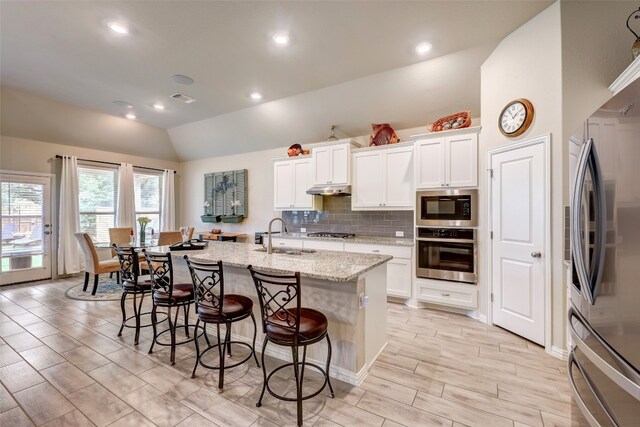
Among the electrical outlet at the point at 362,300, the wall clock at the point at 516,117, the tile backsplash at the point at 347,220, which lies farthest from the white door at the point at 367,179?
the electrical outlet at the point at 362,300

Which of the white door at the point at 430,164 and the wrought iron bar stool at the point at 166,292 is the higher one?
the white door at the point at 430,164

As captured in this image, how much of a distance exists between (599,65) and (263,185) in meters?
5.42


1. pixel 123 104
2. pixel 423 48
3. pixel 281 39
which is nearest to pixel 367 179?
pixel 423 48

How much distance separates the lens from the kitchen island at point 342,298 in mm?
2164

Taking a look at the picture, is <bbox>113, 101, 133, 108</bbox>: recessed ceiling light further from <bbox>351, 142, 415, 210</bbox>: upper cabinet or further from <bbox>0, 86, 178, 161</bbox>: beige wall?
<bbox>351, 142, 415, 210</bbox>: upper cabinet

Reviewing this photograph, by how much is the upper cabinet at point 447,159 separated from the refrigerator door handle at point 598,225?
2.47 meters

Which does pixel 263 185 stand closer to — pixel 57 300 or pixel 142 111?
pixel 142 111

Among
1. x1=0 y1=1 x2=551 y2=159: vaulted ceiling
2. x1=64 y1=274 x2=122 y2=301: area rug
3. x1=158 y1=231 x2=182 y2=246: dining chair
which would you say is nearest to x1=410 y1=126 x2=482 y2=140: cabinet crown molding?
x1=0 y1=1 x2=551 y2=159: vaulted ceiling

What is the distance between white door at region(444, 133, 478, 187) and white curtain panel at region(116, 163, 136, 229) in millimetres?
6740

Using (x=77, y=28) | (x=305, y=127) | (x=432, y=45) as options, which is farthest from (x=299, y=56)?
(x=77, y=28)

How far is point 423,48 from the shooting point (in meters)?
3.26

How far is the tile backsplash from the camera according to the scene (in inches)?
183

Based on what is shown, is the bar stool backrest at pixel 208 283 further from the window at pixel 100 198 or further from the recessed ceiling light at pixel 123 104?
the window at pixel 100 198

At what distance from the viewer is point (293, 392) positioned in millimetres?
2123
